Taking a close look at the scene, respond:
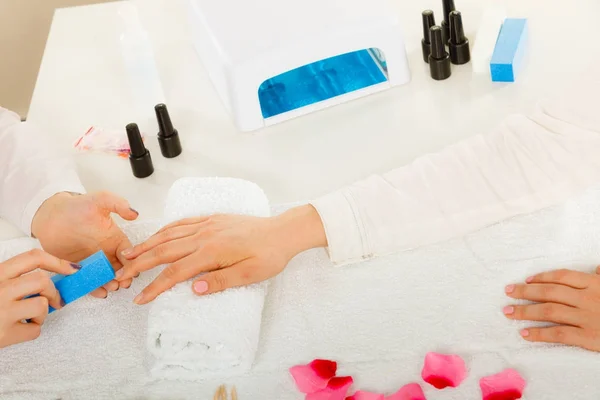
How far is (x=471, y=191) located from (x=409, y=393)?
307 mm

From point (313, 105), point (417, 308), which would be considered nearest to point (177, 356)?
point (417, 308)

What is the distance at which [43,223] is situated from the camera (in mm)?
1122

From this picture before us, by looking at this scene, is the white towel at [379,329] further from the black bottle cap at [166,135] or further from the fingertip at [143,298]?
the black bottle cap at [166,135]

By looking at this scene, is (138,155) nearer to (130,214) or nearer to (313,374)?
(130,214)

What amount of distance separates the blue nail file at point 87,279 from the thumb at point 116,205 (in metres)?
0.11

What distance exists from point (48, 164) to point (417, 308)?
598 mm

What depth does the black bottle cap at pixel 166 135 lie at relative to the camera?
1.23 metres

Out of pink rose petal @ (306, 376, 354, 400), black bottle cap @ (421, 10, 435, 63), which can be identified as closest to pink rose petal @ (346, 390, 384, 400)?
pink rose petal @ (306, 376, 354, 400)

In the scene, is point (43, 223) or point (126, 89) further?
point (126, 89)

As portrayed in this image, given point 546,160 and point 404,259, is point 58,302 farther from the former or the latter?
point 546,160

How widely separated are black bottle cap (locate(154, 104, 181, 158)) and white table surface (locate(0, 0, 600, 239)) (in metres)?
0.02

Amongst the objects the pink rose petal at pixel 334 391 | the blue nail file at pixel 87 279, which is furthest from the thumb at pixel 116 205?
the pink rose petal at pixel 334 391

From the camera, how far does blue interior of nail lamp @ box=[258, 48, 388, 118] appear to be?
1.31 metres

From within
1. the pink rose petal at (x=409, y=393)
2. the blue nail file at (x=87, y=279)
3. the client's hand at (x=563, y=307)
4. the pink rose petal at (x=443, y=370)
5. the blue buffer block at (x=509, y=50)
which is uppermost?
the blue buffer block at (x=509, y=50)
